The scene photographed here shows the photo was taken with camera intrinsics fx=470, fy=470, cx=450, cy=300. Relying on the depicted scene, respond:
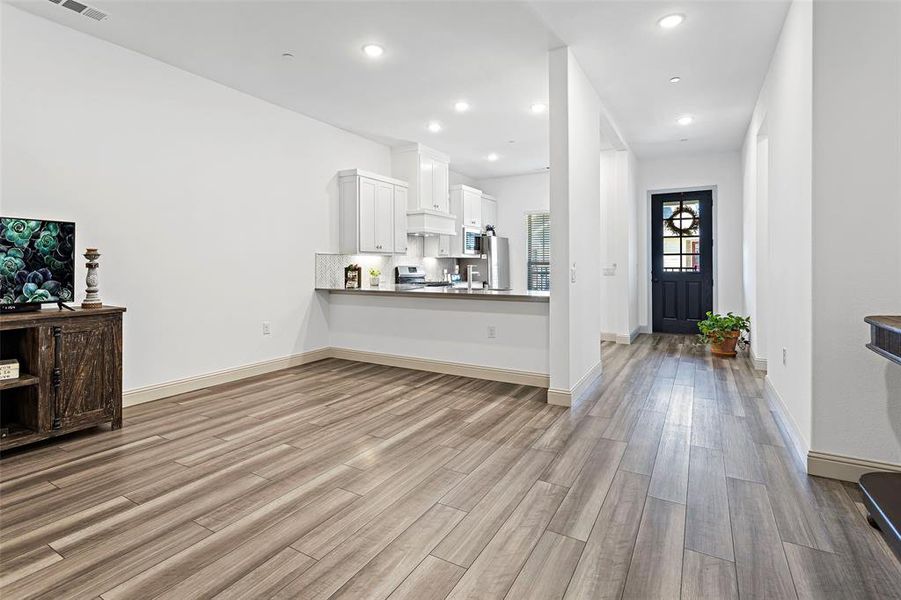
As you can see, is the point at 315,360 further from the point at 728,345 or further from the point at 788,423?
the point at 728,345

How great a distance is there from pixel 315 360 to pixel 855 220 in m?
4.88

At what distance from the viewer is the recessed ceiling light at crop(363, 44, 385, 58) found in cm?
362

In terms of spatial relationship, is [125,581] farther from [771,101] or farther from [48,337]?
[771,101]

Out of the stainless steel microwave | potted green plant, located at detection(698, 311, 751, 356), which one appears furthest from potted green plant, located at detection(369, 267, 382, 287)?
potted green plant, located at detection(698, 311, 751, 356)

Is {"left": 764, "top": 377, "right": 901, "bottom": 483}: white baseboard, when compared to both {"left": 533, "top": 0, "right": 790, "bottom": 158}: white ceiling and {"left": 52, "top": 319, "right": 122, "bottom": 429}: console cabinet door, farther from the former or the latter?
{"left": 52, "top": 319, "right": 122, "bottom": 429}: console cabinet door

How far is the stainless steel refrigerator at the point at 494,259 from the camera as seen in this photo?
8.23 m

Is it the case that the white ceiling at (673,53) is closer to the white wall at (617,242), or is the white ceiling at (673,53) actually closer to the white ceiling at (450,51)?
the white ceiling at (450,51)

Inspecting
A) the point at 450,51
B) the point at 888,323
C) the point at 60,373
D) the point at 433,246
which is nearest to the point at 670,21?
the point at 450,51

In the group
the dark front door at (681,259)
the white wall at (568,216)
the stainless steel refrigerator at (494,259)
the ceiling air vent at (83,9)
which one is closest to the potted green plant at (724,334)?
the dark front door at (681,259)

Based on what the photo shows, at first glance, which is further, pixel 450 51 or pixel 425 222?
pixel 425 222

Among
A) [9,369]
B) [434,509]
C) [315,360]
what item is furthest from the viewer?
[315,360]

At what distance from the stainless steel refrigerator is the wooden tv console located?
589 centimetres

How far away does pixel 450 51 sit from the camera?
3695 mm

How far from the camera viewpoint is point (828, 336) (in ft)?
7.74
